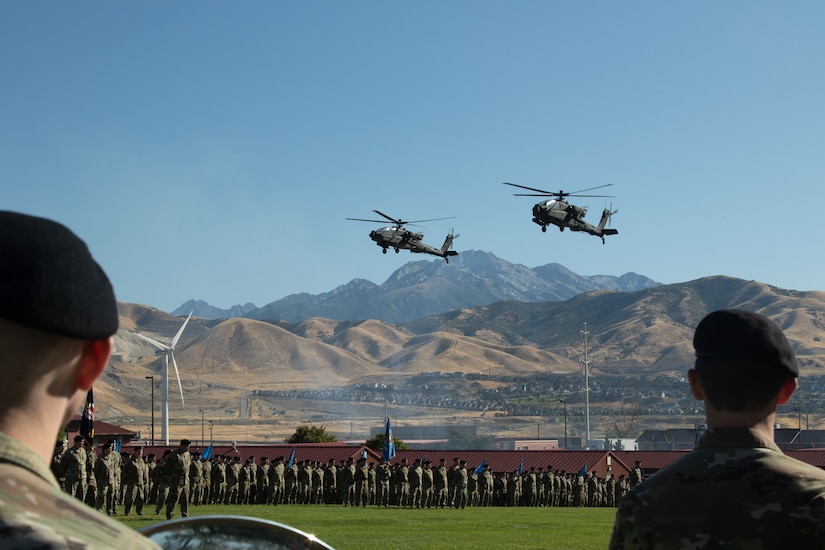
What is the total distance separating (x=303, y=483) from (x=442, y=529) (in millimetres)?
14240

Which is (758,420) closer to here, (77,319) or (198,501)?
(77,319)

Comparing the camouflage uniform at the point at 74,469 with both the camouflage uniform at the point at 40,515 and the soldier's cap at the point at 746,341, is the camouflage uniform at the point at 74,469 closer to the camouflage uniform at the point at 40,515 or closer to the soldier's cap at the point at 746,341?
the soldier's cap at the point at 746,341

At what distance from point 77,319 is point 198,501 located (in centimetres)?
3053

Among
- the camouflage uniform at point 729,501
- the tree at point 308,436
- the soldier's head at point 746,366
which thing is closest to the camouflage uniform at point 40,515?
the camouflage uniform at point 729,501

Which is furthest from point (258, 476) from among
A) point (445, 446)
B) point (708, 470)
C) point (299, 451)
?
point (445, 446)

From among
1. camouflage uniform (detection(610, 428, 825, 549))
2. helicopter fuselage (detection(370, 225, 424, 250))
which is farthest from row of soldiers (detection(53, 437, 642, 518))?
camouflage uniform (detection(610, 428, 825, 549))

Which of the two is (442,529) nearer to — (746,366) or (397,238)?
(746,366)

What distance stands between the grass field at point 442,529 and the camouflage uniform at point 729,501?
1453 centimetres

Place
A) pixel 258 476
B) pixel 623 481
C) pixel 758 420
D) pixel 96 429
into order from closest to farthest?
pixel 758 420, pixel 258 476, pixel 623 481, pixel 96 429

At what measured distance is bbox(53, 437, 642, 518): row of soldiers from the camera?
2358 cm

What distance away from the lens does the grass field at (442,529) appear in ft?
63.1

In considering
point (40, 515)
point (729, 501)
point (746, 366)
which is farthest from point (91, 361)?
point (746, 366)

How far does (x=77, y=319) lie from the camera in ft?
7.27

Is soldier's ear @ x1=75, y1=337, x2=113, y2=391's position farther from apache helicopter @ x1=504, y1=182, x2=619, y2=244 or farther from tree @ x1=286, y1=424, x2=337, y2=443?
tree @ x1=286, y1=424, x2=337, y2=443
